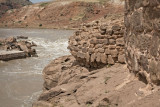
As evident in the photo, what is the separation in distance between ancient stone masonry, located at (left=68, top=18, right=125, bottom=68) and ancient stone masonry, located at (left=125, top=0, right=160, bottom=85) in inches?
57.0

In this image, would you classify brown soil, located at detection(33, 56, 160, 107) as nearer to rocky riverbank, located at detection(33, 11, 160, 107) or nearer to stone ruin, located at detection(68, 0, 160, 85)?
rocky riverbank, located at detection(33, 11, 160, 107)

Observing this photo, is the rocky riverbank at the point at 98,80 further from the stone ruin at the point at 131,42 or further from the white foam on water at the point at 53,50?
the white foam on water at the point at 53,50

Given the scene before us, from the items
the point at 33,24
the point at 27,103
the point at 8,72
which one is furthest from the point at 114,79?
the point at 33,24

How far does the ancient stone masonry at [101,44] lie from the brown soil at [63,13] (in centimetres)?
3803

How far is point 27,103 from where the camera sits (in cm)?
822

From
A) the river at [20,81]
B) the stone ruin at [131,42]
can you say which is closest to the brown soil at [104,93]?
the stone ruin at [131,42]

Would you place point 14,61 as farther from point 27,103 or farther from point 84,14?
point 84,14

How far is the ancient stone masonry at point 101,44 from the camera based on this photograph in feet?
19.2

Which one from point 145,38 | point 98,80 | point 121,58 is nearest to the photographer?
point 145,38

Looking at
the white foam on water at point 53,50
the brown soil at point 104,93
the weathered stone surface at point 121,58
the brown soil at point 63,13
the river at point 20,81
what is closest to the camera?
the brown soil at point 104,93

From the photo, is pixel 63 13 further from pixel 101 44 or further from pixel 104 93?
pixel 104 93

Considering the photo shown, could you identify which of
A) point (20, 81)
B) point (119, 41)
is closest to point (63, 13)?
point (20, 81)

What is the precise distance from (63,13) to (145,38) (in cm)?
5199

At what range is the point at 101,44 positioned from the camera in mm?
6117
